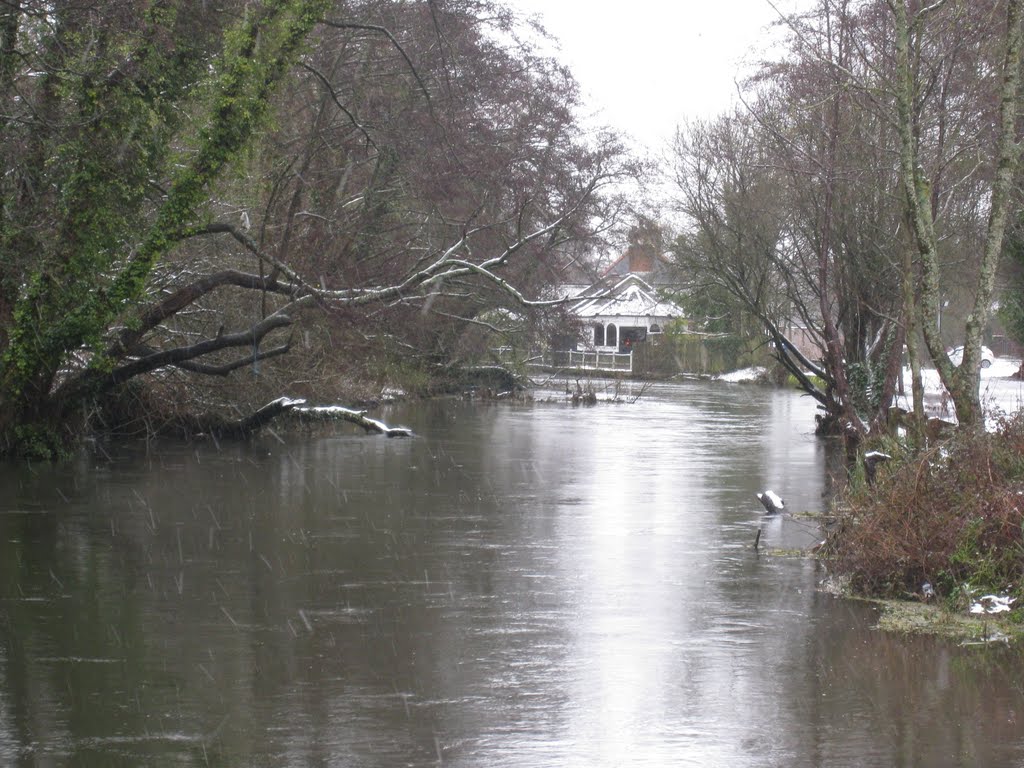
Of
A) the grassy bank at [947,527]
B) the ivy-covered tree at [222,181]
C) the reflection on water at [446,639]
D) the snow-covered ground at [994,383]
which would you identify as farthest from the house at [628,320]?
the grassy bank at [947,527]

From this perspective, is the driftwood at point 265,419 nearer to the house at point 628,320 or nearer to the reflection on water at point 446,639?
the reflection on water at point 446,639

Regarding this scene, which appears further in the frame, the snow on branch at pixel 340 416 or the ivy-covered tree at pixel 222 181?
the snow on branch at pixel 340 416

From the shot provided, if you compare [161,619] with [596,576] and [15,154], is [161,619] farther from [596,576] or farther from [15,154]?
[15,154]

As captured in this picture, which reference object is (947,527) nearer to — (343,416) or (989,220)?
(989,220)

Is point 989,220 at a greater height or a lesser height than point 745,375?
greater

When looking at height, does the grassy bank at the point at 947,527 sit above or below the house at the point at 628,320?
below

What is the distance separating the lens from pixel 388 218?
2811 cm

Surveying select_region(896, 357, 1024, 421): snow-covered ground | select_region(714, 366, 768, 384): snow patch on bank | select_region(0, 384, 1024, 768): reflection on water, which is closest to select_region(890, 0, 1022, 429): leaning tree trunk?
select_region(0, 384, 1024, 768): reflection on water

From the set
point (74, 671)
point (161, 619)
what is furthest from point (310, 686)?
point (161, 619)

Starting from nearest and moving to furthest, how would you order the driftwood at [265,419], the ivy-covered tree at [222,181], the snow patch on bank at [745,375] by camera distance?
the ivy-covered tree at [222,181] < the driftwood at [265,419] < the snow patch on bank at [745,375]

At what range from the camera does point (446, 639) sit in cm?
941

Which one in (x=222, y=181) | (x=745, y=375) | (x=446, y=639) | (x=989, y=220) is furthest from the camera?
(x=745, y=375)

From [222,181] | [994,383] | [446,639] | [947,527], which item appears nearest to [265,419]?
[222,181]

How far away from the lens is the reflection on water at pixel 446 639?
22.5ft
